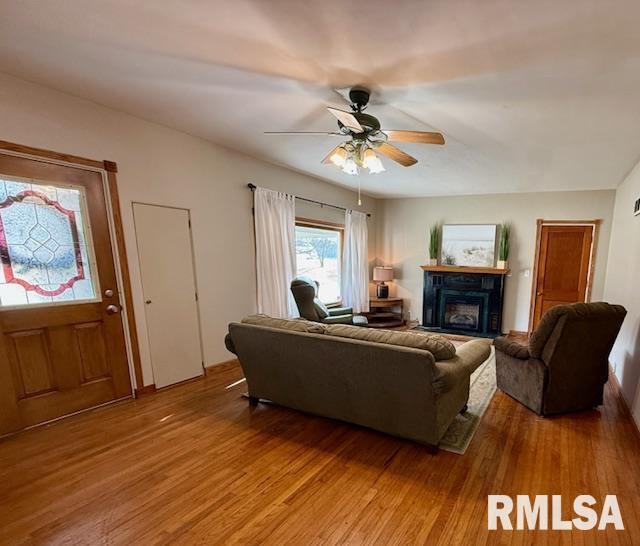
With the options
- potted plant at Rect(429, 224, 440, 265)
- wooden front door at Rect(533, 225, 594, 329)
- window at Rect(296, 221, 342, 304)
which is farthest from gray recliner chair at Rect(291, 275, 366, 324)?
wooden front door at Rect(533, 225, 594, 329)

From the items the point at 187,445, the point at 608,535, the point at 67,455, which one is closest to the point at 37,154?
the point at 67,455

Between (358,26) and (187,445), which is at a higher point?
(358,26)

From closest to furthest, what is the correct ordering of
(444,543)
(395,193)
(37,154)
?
(444,543) → (37,154) → (395,193)

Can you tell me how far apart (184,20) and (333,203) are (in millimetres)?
3950

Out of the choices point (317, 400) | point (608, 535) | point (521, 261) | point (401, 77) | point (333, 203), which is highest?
point (401, 77)

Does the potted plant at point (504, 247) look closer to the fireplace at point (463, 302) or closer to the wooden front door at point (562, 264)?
the fireplace at point (463, 302)

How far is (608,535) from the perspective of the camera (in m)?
1.51

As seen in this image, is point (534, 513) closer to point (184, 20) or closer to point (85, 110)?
point (184, 20)

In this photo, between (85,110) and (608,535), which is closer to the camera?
(608,535)

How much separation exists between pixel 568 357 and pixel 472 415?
917 millimetres

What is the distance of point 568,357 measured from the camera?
8.11ft

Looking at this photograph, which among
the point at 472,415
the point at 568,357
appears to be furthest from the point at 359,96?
the point at 472,415

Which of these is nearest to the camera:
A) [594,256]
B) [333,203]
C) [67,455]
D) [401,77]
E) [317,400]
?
[401,77]

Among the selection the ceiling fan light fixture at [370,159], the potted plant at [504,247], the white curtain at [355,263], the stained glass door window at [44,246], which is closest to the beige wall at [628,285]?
the potted plant at [504,247]
